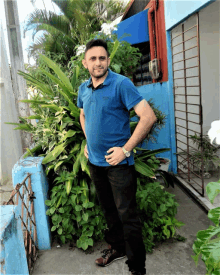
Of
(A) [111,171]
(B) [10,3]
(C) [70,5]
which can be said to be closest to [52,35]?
(C) [70,5]

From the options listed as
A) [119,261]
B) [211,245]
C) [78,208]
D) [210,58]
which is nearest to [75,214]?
[78,208]

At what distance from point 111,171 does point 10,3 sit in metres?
2.57

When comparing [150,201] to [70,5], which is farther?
[70,5]

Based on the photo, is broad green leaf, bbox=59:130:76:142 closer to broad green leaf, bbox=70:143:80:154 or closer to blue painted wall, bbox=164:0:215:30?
broad green leaf, bbox=70:143:80:154

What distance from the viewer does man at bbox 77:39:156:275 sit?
1.77m

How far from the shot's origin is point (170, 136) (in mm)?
4473

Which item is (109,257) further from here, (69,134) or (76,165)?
(69,134)

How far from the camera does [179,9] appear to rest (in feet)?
11.7

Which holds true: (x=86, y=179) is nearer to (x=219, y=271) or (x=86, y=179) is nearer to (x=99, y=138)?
(x=99, y=138)

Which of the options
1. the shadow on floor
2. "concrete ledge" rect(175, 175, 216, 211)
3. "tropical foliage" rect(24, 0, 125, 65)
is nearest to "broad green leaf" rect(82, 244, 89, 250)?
the shadow on floor

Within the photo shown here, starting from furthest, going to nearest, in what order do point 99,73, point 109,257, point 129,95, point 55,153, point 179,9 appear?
point 179,9 < point 55,153 < point 109,257 < point 99,73 < point 129,95

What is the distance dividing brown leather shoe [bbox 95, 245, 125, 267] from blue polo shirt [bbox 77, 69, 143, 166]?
0.89 m

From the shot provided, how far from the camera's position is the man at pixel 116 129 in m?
1.77

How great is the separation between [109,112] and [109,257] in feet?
4.28
